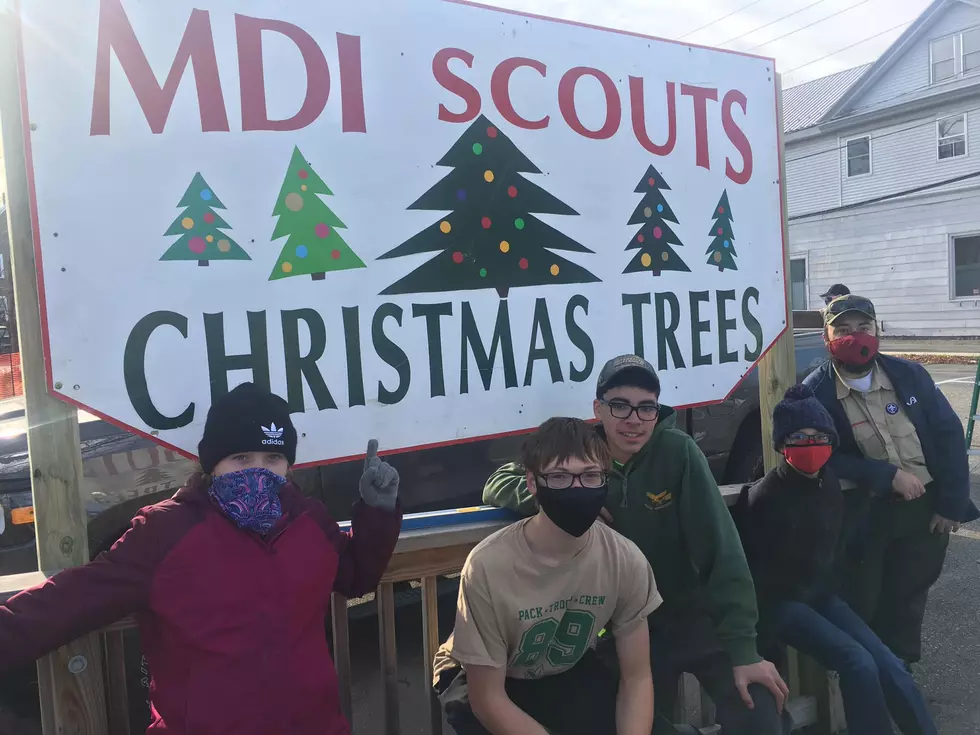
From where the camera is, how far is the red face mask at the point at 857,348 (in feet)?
9.67

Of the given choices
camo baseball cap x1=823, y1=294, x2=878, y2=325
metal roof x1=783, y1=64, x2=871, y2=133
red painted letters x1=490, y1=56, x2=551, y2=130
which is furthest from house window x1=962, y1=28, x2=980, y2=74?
red painted letters x1=490, y1=56, x2=551, y2=130

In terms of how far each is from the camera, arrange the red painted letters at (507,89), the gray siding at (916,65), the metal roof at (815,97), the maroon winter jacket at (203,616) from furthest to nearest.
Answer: the metal roof at (815,97) < the gray siding at (916,65) < the red painted letters at (507,89) < the maroon winter jacket at (203,616)

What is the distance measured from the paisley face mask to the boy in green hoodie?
0.79 metres

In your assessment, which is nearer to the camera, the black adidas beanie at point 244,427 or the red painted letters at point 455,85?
the black adidas beanie at point 244,427

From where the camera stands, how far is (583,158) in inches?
101

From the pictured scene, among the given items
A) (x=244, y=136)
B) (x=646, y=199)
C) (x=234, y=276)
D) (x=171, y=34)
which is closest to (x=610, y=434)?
(x=646, y=199)

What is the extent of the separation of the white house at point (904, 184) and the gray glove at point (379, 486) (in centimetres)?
1816

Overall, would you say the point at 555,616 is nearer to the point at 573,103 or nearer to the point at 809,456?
the point at 809,456

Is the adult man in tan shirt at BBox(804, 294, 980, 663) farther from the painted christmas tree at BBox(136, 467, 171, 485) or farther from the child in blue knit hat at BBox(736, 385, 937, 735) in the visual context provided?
the painted christmas tree at BBox(136, 467, 171, 485)

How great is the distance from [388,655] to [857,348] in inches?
83.3

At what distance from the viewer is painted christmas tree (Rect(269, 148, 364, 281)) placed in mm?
2064

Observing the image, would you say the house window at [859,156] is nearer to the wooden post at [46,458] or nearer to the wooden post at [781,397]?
the wooden post at [781,397]

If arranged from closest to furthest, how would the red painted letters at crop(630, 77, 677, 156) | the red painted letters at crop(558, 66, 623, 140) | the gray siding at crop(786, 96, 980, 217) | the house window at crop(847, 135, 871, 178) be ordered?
the red painted letters at crop(558, 66, 623, 140) < the red painted letters at crop(630, 77, 677, 156) < the gray siding at crop(786, 96, 980, 217) < the house window at crop(847, 135, 871, 178)

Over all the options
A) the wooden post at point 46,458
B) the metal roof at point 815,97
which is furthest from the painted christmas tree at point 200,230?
the metal roof at point 815,97
